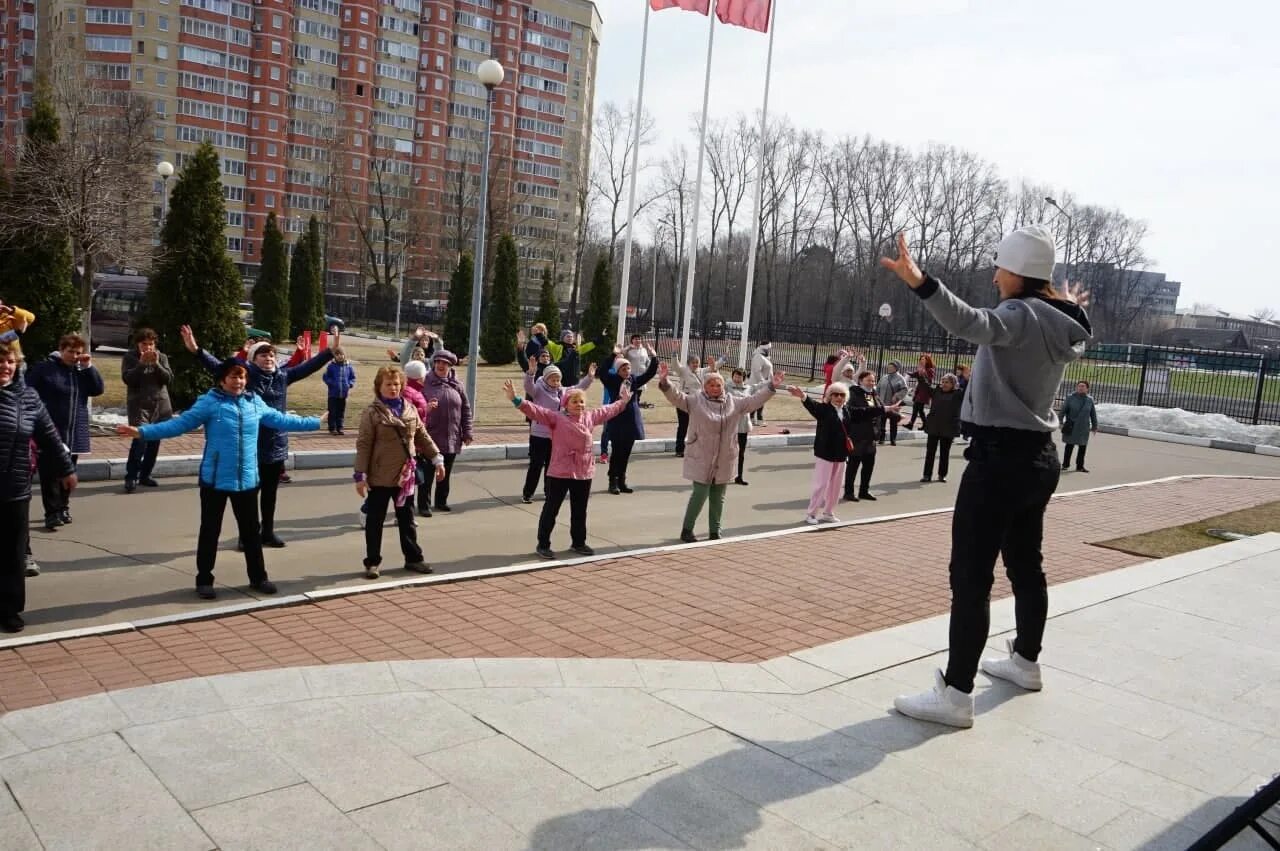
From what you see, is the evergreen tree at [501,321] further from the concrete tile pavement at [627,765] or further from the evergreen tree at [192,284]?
the concrete tile pavement at [627,765]

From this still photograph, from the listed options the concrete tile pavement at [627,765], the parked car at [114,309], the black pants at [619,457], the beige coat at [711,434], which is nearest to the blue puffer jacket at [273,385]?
the beige coat at [711,434]

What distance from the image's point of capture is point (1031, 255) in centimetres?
464

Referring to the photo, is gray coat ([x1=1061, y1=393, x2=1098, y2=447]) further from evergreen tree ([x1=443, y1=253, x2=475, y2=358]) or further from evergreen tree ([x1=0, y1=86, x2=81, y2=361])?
evergreen tree ([x1=443, y1=253, x2=475, y2=358])

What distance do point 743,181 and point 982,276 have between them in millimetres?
27298

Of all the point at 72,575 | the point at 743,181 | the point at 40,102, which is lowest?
the point at 72,575

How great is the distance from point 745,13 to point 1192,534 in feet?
56.1

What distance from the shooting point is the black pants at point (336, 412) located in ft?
51.1

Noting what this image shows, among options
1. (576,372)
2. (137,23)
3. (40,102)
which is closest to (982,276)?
(137,23)

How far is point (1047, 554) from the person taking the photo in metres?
9.90

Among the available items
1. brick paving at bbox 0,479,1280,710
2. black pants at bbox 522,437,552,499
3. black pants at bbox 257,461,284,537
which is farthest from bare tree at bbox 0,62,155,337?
brick paving at bbox 0,479,1280,710

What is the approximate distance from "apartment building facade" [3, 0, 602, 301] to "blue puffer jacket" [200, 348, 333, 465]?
58636 mm

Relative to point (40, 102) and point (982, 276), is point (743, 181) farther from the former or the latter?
point (40, 102)

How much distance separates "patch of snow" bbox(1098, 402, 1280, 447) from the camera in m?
25.6

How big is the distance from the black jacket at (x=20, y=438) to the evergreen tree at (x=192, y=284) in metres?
9.29
